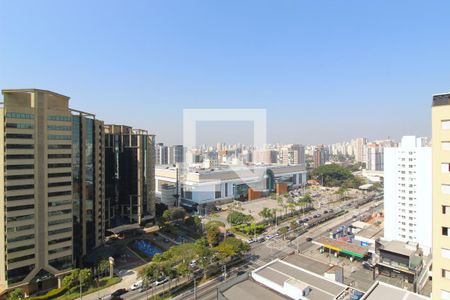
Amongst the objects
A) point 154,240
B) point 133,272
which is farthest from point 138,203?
point 133,272

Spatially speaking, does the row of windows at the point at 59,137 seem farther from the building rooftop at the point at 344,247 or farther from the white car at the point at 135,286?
the building rooftop at the point at 344,247

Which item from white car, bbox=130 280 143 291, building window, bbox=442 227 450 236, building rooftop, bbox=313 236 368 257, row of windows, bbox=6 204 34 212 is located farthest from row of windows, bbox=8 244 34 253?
building rooftop, bbox=313 236 368 257

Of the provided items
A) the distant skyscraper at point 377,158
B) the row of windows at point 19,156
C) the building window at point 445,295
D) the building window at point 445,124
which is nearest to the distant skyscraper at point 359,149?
the distant skyscraper at point 377,158

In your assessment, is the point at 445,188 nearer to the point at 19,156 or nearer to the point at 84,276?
the point at 84,276

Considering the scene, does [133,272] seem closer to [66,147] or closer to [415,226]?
[66,147]

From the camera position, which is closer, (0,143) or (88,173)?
(0,143)

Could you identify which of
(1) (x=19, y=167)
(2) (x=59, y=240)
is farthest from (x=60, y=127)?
(2) (x=59, y=240)
